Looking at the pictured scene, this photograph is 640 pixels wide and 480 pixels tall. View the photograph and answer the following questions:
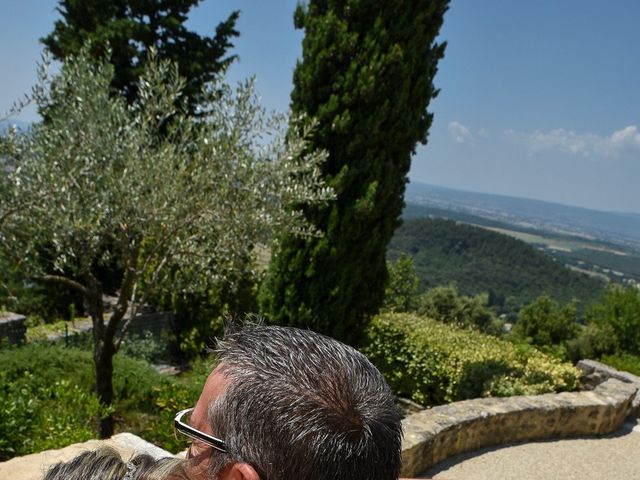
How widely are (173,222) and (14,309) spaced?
7490 millimetres

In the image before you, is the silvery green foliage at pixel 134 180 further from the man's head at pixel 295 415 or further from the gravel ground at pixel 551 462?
the man's head at pixel 295 415

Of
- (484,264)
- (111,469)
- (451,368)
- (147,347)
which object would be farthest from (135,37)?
(484,264)

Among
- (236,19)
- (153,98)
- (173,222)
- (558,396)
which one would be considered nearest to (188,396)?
(173,222)

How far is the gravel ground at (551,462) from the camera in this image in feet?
18.7

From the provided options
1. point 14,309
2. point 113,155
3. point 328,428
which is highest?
point 113,155

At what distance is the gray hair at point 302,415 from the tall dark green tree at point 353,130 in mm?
6006

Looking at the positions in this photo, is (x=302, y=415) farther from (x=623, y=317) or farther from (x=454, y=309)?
(x=454, y=309)

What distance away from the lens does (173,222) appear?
5199 mm

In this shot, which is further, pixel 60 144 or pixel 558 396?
pixel 558 396

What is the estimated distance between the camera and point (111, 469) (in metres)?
1.16

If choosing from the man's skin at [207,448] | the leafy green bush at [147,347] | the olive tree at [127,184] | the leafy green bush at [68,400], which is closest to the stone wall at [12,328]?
the leafy green bush at [147,347]

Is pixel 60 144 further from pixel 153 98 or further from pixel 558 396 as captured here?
pixel 558 396

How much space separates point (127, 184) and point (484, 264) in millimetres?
72798

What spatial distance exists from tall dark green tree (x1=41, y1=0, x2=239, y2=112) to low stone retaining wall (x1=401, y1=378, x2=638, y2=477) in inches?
488
